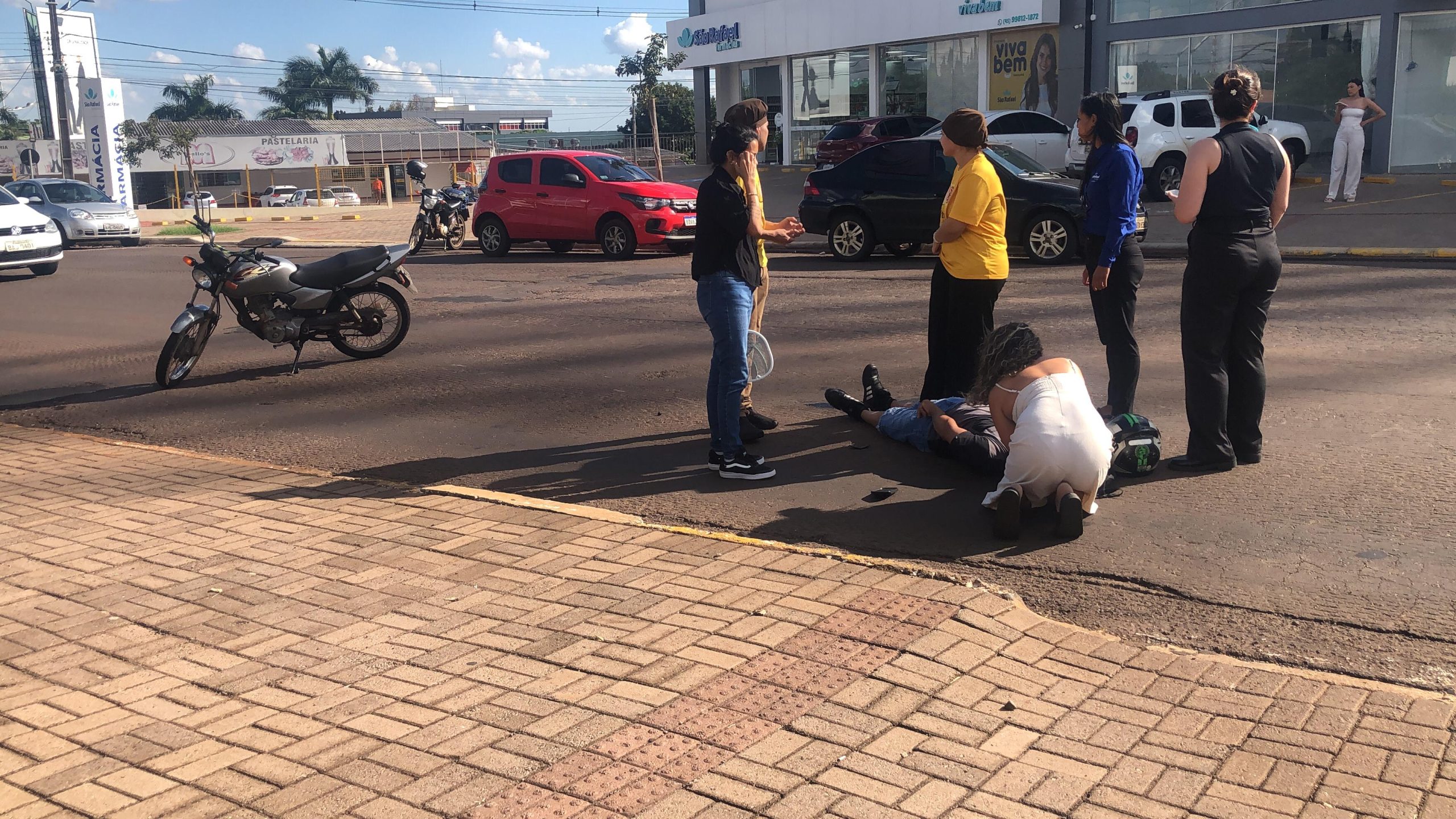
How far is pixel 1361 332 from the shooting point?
385 inches

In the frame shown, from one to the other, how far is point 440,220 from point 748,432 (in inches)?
646

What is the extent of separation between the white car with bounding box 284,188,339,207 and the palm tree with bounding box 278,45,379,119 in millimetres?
40031

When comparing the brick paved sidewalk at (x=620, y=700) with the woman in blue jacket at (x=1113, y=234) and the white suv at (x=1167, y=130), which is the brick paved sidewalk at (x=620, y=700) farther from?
the white suv at (x=1167, y=130)

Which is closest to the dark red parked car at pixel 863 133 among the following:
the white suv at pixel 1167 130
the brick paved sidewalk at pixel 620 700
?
the white suv at pixel 1167 130

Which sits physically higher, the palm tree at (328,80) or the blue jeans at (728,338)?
the palm tree at (328,80)

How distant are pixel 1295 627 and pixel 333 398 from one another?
7023 mm

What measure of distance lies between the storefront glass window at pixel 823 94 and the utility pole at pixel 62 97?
2399 centimetres

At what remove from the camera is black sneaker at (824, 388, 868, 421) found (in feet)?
24.8

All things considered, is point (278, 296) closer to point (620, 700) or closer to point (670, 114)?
point (620, 700)

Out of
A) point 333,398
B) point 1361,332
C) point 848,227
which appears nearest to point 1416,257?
point 1361,332

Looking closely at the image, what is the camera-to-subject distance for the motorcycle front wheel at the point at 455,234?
73.6 feet

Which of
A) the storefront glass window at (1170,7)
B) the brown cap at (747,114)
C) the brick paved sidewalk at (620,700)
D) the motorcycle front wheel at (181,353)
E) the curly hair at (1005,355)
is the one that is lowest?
the brick paved sidewalk at (620,700)

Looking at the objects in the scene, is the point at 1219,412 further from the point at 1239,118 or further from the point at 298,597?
the point at 298,597

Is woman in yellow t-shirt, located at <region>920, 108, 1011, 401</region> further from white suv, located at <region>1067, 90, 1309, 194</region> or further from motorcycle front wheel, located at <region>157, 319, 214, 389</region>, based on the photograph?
white suv, located at <region>1067, 90, 1309, 194</region>
